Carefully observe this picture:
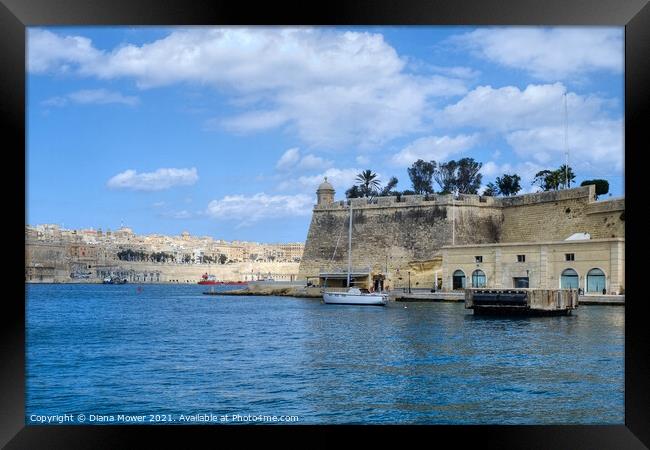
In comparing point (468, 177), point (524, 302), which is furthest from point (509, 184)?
point (524, 302)

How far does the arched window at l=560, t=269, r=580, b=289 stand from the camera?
48.6 feet

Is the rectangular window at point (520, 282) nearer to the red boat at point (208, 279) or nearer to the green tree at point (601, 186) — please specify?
the green tree at point (601, 186)

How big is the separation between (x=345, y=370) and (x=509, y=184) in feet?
54.3

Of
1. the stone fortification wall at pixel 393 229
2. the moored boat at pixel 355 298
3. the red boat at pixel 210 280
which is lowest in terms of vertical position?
the red boat at pixel 210 280

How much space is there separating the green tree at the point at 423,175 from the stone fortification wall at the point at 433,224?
2.84 metres

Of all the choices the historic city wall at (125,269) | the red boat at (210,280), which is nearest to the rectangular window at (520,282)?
the historic city wall at (125,269)

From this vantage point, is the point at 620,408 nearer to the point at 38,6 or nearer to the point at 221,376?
the point at 221,376

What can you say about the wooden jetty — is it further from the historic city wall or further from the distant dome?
the historic city wall

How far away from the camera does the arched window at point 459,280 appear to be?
1717 centimetres

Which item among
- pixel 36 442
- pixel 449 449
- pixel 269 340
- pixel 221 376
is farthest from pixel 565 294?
pixel 36 442

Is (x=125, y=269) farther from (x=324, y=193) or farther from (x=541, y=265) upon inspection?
(x=541, y=265)

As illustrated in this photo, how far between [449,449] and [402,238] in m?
17.4

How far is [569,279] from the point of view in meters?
14.9

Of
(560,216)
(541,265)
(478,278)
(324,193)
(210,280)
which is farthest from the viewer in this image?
(210,280)
